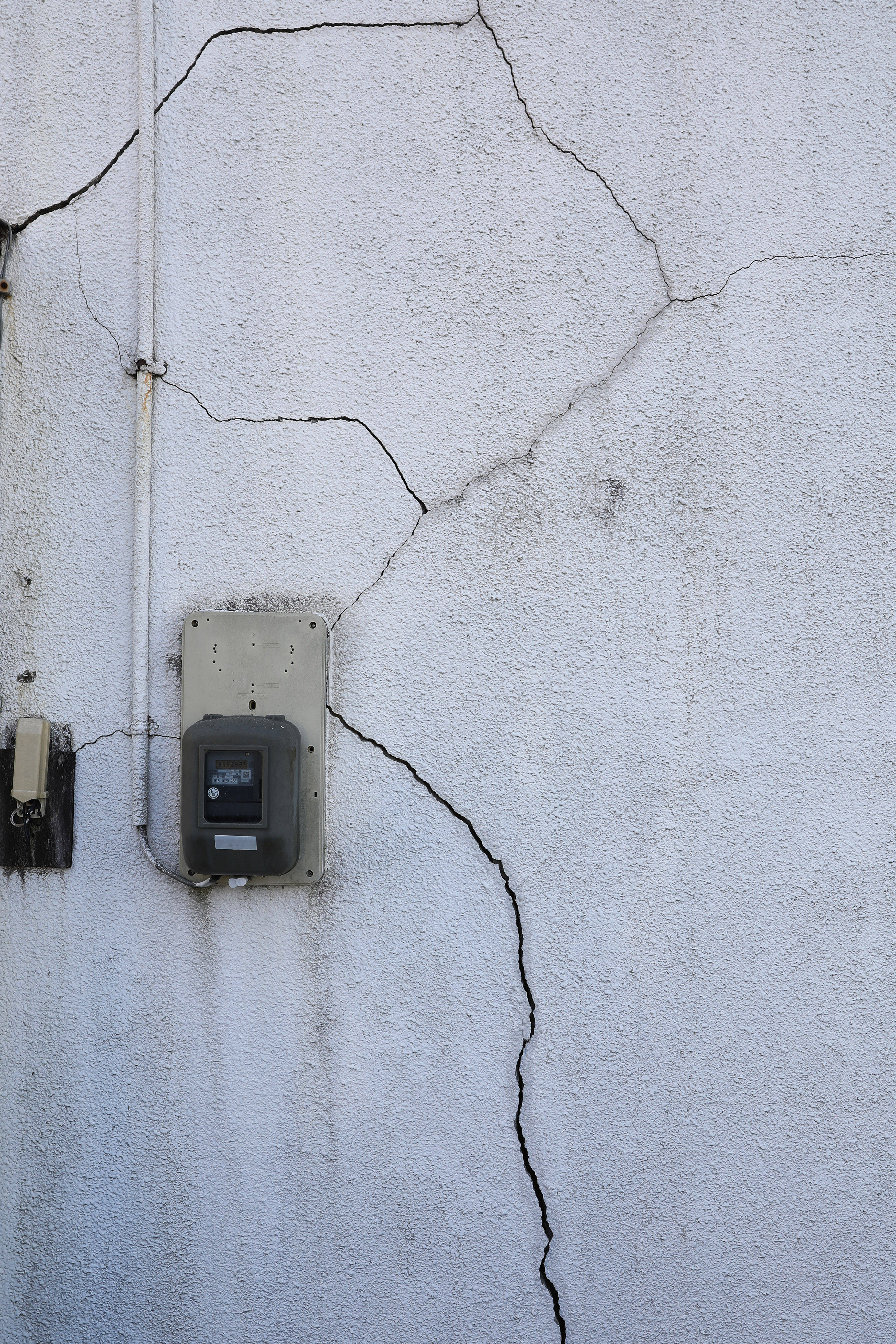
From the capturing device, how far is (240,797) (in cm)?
148

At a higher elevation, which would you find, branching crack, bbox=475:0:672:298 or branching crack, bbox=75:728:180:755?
branching crack, bbox=475:0:672:298

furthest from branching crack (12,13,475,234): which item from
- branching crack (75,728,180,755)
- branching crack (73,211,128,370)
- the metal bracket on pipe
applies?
branching crack (75,728,180,755)

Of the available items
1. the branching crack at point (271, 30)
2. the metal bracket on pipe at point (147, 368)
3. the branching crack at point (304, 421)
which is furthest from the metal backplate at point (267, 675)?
the branching crack at point (271, 30)

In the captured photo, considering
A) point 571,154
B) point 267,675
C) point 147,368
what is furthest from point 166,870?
point 571,154

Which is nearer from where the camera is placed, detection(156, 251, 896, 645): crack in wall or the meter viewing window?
the meter viewing window

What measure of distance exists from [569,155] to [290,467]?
775 millimetres

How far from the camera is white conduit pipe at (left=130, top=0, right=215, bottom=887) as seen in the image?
156 cm

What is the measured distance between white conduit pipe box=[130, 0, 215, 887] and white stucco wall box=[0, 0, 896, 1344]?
0.03 meters

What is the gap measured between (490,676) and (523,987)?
1.89 ft

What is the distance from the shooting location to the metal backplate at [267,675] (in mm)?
1557

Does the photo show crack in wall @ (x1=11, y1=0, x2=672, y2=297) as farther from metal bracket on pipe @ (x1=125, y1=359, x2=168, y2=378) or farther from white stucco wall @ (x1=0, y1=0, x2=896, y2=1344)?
metal bracket on pipe @ (x1=125, y1=359, x2=168, y2=378)

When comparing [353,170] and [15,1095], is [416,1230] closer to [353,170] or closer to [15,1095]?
[15,1095]

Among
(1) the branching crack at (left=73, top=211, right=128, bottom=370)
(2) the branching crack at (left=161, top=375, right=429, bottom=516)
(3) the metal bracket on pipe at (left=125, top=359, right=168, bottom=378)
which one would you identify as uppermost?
(1) the branching crack at (left=73, top=211, right=128, bottom=370)

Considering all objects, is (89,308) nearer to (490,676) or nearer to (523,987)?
(490,676)
